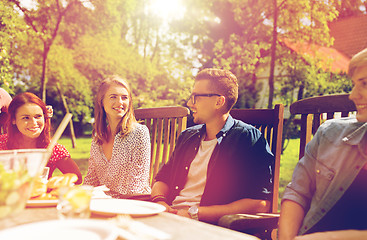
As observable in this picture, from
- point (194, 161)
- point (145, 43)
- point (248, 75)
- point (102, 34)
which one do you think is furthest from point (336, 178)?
point (145, 43)

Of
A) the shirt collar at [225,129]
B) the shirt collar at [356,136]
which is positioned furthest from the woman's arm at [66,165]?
the shirt collar at [356,136]

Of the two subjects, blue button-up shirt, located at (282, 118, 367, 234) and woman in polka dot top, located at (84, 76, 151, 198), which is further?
woman in polka dot top, located at (84, 76, 151, 198)

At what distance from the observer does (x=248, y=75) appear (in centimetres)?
1501

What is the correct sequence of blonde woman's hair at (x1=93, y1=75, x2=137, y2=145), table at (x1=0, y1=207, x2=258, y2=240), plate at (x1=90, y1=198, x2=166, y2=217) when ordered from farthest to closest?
blonde woman's hair at (x1=93, y1=75, x2=137, y2=145), plate at (x1=90, y1=198, x2=166, y2=217), table at (x1=0, y1=207, x2=258, y2=240)

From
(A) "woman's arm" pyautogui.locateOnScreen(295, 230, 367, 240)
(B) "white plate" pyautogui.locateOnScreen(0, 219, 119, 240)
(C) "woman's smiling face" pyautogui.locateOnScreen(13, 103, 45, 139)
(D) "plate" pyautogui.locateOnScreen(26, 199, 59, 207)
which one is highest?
(C) "woman's smiling face" pyautogui.locateOnScreen(13, 103, 45, 139)

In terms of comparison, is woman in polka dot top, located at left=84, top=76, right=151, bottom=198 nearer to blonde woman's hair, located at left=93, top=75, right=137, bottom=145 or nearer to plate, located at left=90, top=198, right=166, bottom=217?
blonde woman's hair, located at left=93, top=75, right=137, bottom=145

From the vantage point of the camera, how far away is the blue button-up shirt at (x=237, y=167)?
7.81 feet

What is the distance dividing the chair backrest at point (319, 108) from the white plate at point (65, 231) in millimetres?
1659

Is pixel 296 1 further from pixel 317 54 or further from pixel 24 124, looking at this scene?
A: pixel 24 124

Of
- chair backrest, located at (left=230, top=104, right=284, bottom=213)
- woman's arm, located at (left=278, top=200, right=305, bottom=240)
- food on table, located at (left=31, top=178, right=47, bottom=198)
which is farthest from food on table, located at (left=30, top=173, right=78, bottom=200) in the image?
chair backrest, located at (left=230, top=104, right=284, bottom=213)

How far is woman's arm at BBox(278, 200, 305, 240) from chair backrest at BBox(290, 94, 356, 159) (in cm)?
55

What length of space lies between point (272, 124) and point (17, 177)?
2.03m

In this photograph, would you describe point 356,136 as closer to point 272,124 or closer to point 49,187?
point 272,124

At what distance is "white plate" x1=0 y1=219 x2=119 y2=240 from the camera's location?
1112mm
